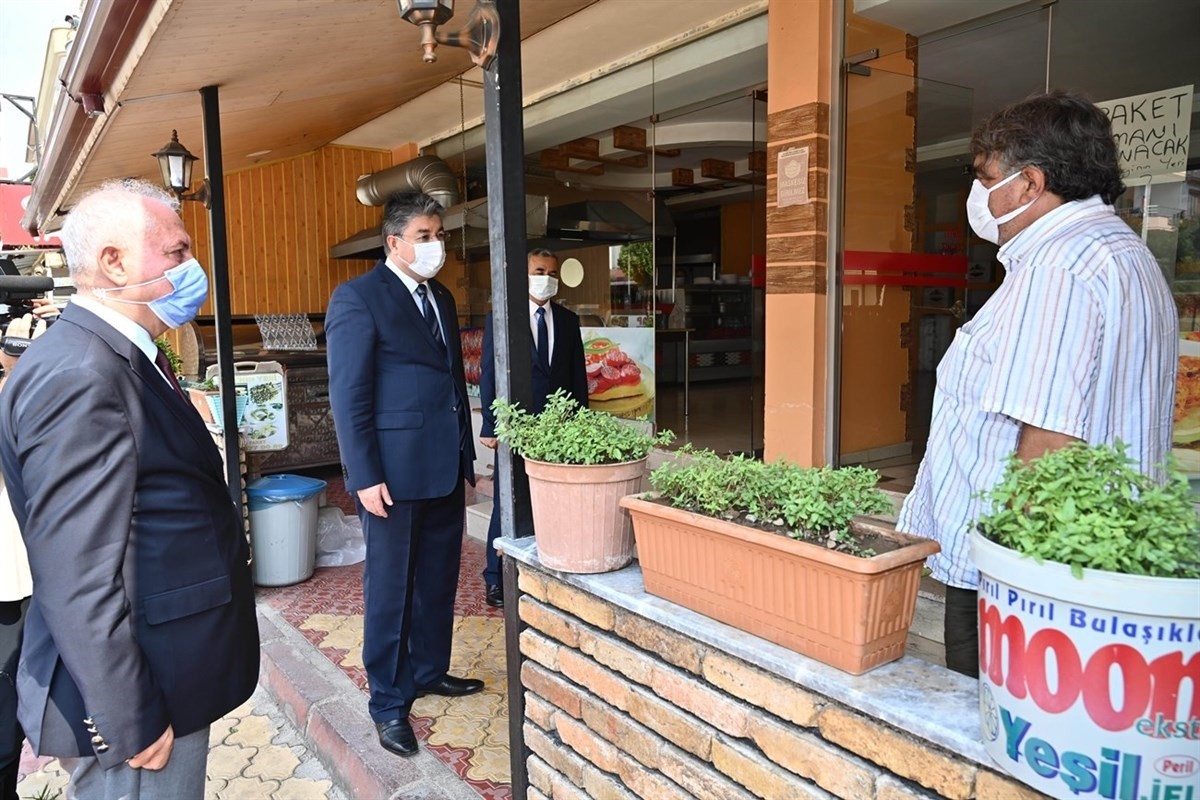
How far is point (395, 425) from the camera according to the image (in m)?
2.64

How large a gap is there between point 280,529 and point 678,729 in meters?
3.39

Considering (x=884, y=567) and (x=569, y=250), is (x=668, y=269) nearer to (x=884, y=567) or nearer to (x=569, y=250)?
(x=569, y=250)

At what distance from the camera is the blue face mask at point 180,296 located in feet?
5.51

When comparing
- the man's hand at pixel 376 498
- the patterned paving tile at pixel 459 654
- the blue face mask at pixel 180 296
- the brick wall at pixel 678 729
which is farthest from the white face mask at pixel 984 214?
the patterned paving tile at pixel 459 654

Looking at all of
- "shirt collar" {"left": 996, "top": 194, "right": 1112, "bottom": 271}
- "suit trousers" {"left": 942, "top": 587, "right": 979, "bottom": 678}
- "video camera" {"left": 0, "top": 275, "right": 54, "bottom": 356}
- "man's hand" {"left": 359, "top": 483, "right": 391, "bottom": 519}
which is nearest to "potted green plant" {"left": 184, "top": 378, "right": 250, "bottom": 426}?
"video camera" {"left": 0, "top": 275, "right": 54, "bottom": 356}

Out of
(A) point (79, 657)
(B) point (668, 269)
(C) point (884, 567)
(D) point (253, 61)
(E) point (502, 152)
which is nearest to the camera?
(C) point (884, 567)

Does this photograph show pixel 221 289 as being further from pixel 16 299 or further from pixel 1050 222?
pixel 1050 222

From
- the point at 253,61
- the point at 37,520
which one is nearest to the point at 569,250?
the point at 253,61

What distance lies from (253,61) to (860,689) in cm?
392

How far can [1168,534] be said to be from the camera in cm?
89

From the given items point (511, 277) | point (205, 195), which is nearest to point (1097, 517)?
point (511, 277)

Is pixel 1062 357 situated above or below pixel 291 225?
below

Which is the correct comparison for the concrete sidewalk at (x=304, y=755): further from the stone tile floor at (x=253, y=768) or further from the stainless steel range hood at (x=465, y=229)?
the stainless steel range hood at (x=465, y=229)

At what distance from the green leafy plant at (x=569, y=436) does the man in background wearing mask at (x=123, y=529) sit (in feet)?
2.19
